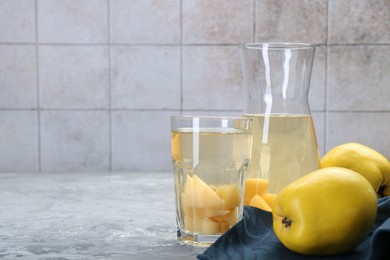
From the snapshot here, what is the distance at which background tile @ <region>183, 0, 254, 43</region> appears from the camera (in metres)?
1.70

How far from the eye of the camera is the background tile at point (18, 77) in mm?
1712

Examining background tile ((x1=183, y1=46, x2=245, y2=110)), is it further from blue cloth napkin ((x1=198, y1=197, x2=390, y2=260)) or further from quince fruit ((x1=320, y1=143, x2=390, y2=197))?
blue cloth napkin ((x1=198, y1=197, x2=390, y2=260))

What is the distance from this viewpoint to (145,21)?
5.59 feet

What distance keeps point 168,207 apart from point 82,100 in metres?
0.88

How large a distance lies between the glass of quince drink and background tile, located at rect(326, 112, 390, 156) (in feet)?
3.72

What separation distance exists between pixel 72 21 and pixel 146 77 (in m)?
0.26

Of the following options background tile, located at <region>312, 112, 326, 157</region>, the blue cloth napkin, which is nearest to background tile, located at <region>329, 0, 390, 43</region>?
background tile, located at <region>312, 112, 326, 157</region>

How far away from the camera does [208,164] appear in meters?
0.62

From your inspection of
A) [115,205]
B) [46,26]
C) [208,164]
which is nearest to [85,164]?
[46,26]

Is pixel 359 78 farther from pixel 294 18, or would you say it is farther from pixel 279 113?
pixel 279 113

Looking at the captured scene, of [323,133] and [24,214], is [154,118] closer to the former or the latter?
[323,133]

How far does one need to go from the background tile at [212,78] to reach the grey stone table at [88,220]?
478 mm

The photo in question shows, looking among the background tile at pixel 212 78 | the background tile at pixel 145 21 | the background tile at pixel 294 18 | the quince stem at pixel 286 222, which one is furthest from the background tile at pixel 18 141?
the quince stem at pixel 286 222

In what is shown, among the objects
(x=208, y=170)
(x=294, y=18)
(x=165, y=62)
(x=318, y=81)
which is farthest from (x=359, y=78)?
(x=208, y=170)
